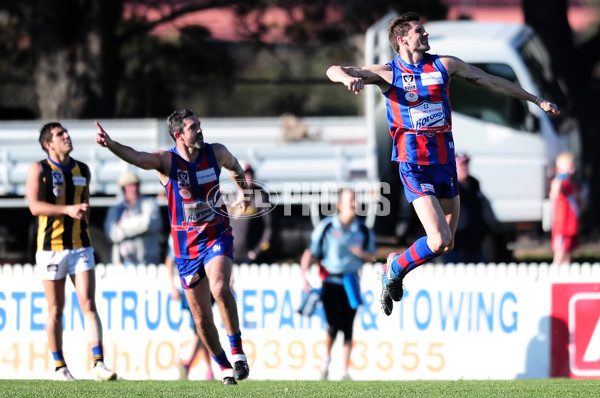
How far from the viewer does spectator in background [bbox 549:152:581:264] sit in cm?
1395

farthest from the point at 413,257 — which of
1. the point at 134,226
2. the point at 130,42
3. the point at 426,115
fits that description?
the point at 130,42

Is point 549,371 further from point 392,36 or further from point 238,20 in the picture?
point 238,20

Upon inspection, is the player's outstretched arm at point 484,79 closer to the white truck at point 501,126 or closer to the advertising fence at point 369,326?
the advertising fence at point 369,326

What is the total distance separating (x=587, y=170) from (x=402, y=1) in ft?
15.4

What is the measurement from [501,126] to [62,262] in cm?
735

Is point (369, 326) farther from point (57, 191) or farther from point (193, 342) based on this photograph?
point (57, 191)

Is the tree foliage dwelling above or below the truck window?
above

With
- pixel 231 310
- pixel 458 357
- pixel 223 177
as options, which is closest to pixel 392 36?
pixel 231 310

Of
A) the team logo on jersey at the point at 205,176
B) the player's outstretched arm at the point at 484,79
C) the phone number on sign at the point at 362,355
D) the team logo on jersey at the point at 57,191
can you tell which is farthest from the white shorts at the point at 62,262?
the player's outstretched arm at the point at 484,79

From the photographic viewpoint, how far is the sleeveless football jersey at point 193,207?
8109mm

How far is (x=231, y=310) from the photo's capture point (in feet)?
26.7

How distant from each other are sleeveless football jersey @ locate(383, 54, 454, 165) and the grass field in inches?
67.1

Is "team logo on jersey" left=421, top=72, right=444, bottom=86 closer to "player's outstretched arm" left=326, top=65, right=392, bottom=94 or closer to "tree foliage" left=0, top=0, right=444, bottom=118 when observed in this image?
"player's outstretched arm" left=326, top=65, right=392, bottom=94

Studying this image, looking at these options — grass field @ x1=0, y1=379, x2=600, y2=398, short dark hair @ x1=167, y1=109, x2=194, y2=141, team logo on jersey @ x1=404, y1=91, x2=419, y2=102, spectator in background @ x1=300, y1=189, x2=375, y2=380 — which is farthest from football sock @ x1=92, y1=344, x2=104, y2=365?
team logo on jersey @ x1=404, y1=91, x2=419, y2=102
